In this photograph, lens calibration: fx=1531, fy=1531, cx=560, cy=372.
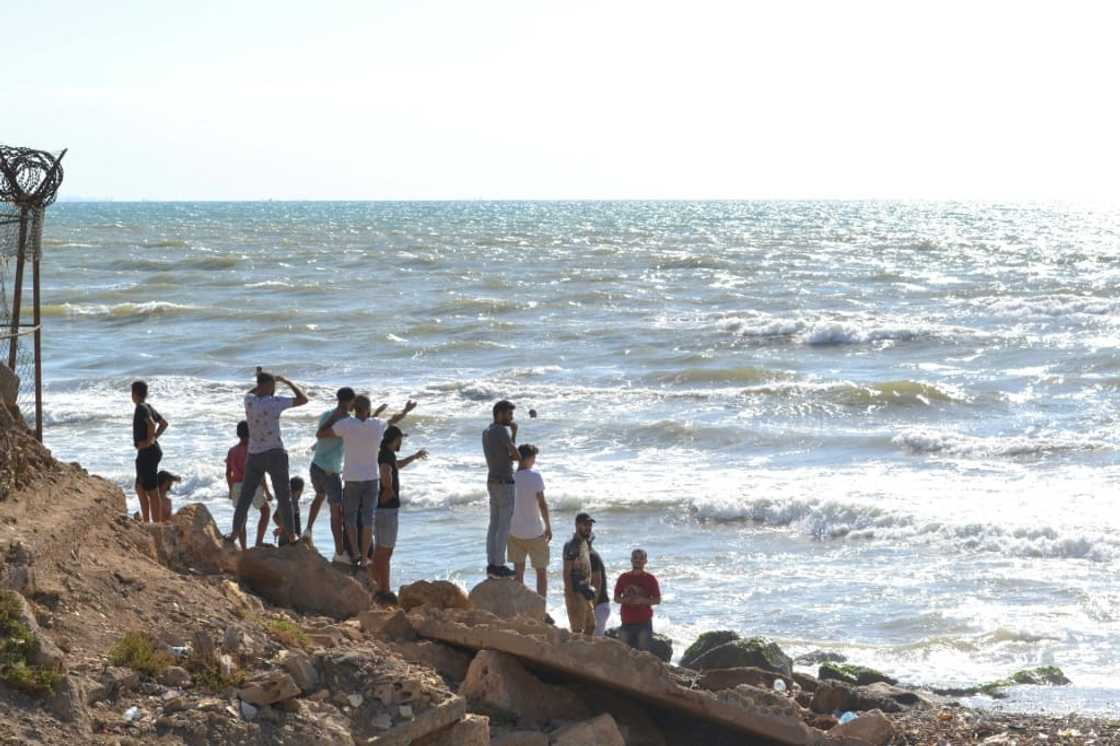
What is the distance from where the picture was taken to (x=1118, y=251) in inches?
2744

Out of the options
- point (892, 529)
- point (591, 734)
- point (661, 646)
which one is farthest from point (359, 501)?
point (892, 529)

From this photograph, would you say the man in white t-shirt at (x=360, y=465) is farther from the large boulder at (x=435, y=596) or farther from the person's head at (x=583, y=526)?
the person's head at (x=583, y=526)

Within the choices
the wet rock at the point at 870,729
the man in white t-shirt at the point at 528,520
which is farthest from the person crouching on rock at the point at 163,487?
the wet rock at the point at 870,729

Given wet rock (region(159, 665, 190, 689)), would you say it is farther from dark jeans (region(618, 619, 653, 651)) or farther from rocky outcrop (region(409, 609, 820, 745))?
dark jeans (region(618, 619, 653, 651))

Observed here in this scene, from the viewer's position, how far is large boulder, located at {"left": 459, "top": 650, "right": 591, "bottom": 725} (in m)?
8.01

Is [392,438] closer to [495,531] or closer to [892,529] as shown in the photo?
[495,531]

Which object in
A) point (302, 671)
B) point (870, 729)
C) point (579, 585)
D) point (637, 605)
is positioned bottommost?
point (870, 729)

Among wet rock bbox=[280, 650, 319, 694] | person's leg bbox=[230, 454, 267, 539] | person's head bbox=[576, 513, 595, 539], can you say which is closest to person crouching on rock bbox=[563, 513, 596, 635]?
person's head bbox=[576, 513, 595, 539]

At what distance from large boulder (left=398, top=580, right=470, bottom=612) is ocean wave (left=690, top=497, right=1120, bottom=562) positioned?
7.97 metres

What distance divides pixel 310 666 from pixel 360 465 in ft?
11.1

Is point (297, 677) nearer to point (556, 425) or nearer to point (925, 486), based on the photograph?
point (925, 486)

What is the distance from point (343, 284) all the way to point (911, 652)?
40.2 meters

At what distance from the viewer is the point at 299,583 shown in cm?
916

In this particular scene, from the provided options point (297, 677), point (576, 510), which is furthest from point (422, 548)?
point (297, 677)
